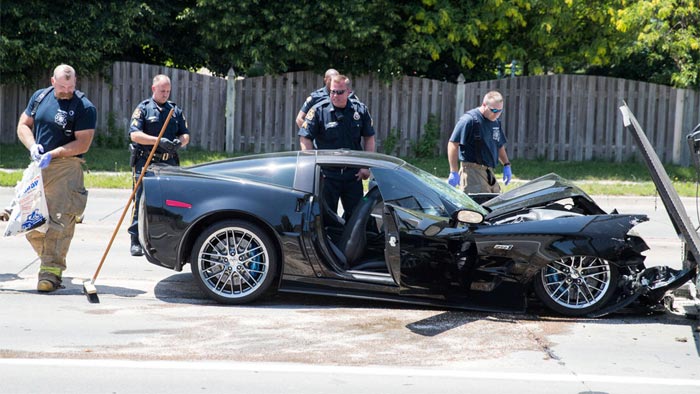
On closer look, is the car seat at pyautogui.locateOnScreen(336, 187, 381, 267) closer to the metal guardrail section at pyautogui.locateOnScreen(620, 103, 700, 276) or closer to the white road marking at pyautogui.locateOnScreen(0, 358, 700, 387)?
the white road marking at pyautogui.locateOnScreen(0, 358, 700, 387)

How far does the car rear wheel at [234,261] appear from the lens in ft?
26.2

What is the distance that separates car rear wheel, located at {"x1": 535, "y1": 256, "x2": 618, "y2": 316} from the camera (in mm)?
7797

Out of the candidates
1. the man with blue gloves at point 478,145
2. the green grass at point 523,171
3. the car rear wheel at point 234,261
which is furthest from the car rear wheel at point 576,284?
the green grass at point 523,171

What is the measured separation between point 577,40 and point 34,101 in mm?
14250

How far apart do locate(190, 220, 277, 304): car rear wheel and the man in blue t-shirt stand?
131cm

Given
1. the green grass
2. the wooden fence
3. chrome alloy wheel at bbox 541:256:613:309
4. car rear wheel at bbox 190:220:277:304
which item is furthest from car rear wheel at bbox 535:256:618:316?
the wooden fence

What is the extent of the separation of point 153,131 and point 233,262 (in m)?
2.65

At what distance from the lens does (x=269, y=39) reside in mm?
19484

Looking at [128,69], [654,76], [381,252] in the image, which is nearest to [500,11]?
[654,76]

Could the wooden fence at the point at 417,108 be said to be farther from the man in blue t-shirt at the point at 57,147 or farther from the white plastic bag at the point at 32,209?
the white plastic bag at the point at 32,209

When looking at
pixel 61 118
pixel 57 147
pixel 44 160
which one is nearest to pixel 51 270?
pixel 44 160

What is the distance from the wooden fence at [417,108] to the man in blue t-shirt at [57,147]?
37.9 ft

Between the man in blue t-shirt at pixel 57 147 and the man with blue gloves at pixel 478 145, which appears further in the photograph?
the man with blue gloves at pixel 478 145

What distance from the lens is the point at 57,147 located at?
854 centimetres
